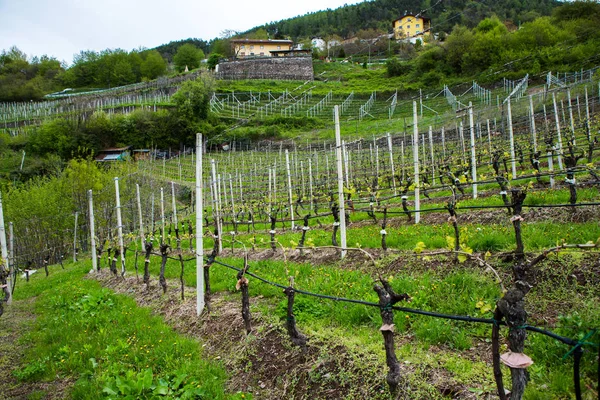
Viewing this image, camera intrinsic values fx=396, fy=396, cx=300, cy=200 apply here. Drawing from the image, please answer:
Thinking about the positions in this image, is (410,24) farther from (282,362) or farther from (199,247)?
(282,362)

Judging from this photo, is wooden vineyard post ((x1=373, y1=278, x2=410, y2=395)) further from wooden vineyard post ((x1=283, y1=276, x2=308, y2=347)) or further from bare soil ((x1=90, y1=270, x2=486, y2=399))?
wooden vineyard post ((x1=283, y1=276, x2=308, y2=347))

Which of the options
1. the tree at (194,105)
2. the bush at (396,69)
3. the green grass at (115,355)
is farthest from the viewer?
the bush at (396,69)

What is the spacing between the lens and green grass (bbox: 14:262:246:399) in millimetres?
4316

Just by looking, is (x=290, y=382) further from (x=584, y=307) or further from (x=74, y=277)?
(x=74, y=277)

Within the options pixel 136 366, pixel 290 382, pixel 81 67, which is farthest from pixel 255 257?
pixel 81 67

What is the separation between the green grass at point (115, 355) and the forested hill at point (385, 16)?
2493 cm

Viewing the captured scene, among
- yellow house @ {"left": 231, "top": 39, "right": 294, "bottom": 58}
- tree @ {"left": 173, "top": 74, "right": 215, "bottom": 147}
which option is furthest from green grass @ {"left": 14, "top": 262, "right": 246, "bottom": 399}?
yellow house @ {"left": 231, "top": 39, "right": 294, "bottom": 58}

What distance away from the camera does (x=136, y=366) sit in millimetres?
5125

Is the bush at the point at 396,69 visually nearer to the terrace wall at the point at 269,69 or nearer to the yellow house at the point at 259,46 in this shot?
the terrace wall at the point at 269,69

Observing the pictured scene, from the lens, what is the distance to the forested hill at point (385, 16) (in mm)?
46219

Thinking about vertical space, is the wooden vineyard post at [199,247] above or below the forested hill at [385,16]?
below

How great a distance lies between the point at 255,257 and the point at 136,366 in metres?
4.70

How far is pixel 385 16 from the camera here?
279 ft

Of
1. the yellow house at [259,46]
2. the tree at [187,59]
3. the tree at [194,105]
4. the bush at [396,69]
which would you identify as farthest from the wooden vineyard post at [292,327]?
the tree at [187,59]
